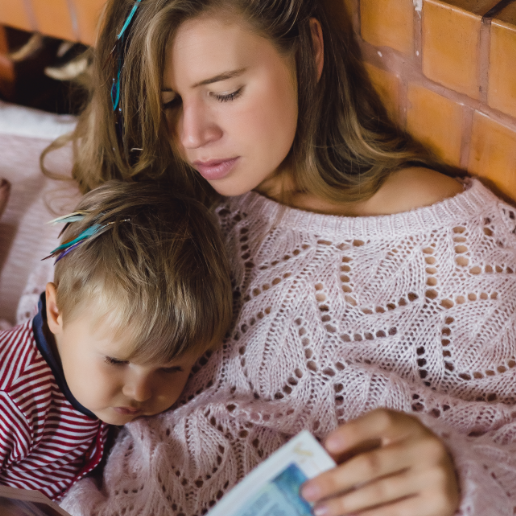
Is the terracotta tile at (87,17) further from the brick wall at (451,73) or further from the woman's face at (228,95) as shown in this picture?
the brick wall at (451,73)

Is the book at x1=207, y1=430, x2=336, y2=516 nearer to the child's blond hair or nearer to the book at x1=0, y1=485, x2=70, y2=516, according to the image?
the book at x1=0, y1=485, x2=70, y2=516

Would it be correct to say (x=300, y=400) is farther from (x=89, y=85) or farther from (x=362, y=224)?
(x=89, y=85)

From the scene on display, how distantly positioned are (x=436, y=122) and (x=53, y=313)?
0.83 meters

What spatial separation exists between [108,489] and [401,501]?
58 cm

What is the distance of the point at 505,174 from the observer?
1.11m

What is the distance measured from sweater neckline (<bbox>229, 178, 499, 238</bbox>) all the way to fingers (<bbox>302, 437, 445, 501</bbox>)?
1.49 feet

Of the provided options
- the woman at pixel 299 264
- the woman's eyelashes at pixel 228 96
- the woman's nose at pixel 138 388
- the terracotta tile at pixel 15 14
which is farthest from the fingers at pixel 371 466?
the terracotta tile at pixel 15 14

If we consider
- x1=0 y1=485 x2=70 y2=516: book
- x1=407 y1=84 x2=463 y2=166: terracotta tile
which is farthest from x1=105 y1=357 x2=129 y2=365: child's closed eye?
x1=407 y1=84 x2=463 y2=166: terracotta tile

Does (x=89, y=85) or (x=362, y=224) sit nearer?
(x=362, y=224)

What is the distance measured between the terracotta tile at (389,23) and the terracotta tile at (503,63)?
0.18m

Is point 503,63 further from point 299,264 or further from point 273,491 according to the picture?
point 273,491

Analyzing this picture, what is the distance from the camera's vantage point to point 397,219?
1136mm

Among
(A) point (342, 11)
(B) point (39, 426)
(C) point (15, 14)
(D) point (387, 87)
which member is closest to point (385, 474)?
(B) point (39, 426)

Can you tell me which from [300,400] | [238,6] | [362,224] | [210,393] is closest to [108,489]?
[210,393]
